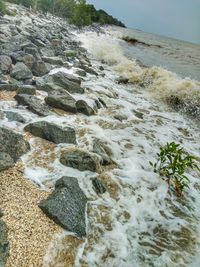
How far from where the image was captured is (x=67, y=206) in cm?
451

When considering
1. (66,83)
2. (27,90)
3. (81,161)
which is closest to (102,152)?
(81,161)

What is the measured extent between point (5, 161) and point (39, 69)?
6.93m

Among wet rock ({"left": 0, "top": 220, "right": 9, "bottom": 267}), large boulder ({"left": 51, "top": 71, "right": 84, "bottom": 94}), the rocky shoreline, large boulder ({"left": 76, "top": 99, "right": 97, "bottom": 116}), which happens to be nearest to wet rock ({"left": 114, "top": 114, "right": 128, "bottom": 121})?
the rocky shoreline

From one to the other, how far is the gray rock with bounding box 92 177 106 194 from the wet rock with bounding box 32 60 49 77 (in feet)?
22.9

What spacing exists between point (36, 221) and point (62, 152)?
2201 mm

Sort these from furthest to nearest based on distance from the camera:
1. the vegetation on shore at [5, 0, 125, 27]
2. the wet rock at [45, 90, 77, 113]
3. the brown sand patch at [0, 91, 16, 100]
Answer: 1. the vegetation on shore at [5, 0, 125, 27]
2. the wet rock at [45, 90, 77, 113]
3. the brown sand patch at [0, 91, 16, 100]

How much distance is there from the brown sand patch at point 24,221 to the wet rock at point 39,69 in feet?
22.3

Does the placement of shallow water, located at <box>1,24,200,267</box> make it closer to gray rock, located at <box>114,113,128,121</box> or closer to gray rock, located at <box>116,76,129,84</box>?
gray rock, located at <box>114,113,128,121</box>

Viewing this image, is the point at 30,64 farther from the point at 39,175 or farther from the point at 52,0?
the point at 52,0

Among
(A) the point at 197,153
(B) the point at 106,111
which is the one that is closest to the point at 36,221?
(A) the point at 197,153

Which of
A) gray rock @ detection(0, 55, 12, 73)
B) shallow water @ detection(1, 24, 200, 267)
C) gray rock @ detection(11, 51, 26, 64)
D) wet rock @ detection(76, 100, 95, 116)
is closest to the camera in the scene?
shallow water @ detection(1, 24, 200, 267)

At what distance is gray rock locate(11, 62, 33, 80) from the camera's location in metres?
10.2

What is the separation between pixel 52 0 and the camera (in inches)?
3497

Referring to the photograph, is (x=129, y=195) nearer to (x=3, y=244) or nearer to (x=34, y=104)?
(x=3, y=244)
